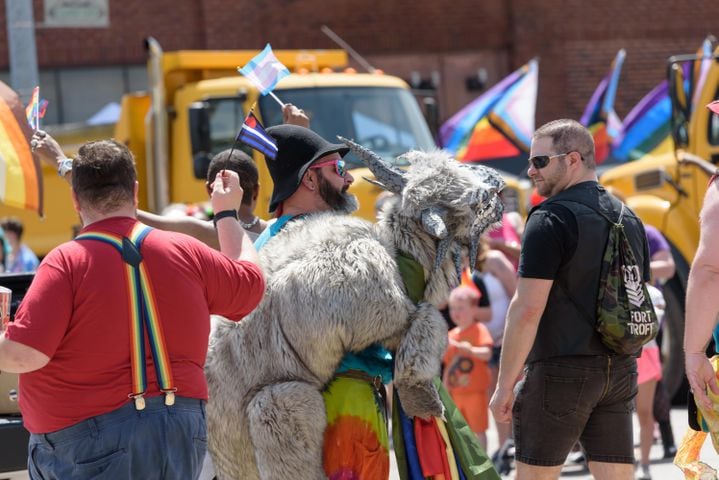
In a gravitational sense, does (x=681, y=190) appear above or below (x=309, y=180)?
below

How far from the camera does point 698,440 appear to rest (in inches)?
187

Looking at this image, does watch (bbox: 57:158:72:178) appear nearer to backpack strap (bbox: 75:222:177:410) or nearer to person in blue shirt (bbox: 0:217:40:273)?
backpack strap (bbox: 75:222:177:410)

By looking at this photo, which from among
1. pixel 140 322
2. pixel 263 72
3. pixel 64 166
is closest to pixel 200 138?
pixel 263 72

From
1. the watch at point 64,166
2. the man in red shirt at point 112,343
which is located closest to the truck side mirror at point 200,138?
the watch at point 64,166

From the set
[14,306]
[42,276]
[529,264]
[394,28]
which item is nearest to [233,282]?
[42,276]

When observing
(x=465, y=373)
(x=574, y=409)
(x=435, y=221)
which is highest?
(x=435, y=221)

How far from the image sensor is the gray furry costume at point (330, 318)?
13.1 ft

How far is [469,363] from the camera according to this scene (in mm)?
7684

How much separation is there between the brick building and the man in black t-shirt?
13678 mm

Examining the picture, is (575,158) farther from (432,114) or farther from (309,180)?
(432,114)

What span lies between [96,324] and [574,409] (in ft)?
6.86

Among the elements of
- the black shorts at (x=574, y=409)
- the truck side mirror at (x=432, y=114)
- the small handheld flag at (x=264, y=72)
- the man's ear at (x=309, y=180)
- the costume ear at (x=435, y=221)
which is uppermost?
the small handheld flag at (x=264, y=72)

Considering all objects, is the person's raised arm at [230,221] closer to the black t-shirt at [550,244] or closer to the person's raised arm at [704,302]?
the black t-shirt at [550,244]

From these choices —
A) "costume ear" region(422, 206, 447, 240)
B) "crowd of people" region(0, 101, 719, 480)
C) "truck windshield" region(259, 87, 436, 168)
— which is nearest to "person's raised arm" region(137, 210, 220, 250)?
"crowd of people" region(0, 101, 719, 480)
